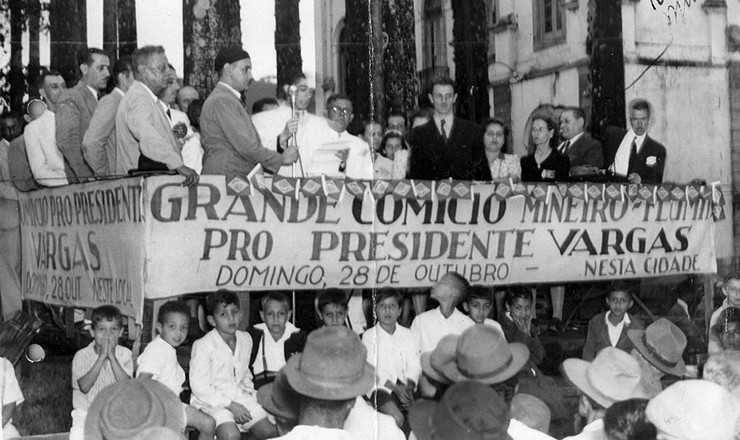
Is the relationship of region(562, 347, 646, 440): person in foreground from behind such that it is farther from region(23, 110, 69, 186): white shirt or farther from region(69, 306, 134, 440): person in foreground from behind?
region(23, 110, 69, 186): white shirt

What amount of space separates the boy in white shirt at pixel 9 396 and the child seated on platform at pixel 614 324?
3154 mm

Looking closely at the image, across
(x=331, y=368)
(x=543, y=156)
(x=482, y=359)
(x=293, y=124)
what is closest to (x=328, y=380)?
(x=331, y=368)

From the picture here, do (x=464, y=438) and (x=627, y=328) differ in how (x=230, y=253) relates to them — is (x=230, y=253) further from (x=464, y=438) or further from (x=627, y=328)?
(x=627, y=328)

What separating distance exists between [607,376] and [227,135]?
2.48 meters

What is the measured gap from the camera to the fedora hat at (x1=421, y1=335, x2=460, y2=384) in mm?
6391

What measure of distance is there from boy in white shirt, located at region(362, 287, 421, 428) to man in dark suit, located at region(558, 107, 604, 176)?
133cm

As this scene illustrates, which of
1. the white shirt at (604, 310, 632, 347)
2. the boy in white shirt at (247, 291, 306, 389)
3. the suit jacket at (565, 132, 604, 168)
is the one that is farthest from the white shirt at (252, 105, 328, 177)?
the white shirt at (604, 310, 632, 347)

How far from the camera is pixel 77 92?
581cm

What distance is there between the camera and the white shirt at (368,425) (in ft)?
20.0

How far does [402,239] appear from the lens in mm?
6348

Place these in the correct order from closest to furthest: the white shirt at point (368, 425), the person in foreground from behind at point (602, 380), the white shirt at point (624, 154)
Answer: the white shirt at point (368, 425) → the person in foreground from behind at point (602, 380) → the white shirt at point (624, 154)

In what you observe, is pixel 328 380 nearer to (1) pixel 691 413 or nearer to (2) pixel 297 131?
(2) pixel 297 131

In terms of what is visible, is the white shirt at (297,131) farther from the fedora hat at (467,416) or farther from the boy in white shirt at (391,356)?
the fedora hat at (467,416)

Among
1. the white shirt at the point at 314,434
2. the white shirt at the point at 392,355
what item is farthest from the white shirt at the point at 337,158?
the white shirt at the point at 314,434
